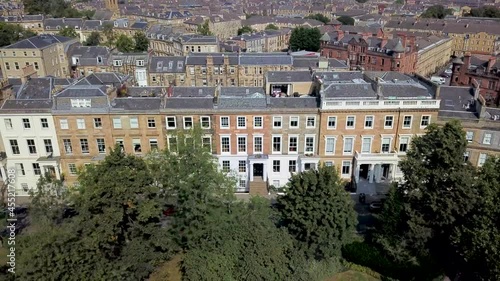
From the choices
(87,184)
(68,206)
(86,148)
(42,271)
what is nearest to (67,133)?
(86,148)

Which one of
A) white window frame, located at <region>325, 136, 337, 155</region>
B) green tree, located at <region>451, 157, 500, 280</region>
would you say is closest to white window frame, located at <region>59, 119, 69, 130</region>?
white window frame, located at <region>325, 136, 337, 155</region>

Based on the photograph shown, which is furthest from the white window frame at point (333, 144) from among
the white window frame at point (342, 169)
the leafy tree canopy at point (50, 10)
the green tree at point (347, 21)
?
the leafy tree canopy at point (50, 10)

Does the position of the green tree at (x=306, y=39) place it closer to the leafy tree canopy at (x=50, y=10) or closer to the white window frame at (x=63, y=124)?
the white window frame at (x=63, y=124)

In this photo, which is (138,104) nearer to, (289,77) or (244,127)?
(244,127)

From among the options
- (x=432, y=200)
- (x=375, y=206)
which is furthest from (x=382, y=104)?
(x=432, y=200)

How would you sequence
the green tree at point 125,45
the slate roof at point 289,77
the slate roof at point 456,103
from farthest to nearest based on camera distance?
the green tree at point 125,45
the slate roof at point 289,77
the slate roof at point 456,103

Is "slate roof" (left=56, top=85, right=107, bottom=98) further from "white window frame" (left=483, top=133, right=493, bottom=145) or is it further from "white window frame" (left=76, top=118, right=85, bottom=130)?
"white window frame" (left=483, top=133, right=493, bottom=145)
